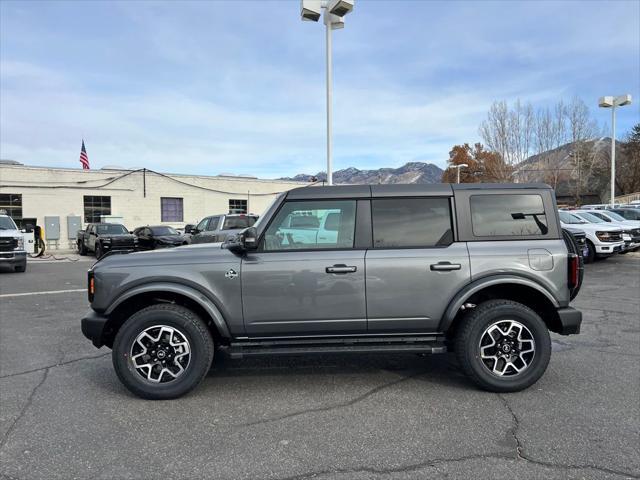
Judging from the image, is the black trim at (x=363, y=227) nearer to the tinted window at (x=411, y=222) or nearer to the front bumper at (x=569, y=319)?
the tinted window at (x=411, y=222)

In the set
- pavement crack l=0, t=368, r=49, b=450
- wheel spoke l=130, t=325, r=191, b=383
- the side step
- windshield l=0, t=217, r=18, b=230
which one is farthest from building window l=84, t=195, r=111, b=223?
the side step

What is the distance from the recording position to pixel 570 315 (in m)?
4.25

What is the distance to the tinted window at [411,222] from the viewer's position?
4.32 meters

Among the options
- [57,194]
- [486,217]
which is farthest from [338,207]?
[57,194]

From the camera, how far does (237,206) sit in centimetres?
3394

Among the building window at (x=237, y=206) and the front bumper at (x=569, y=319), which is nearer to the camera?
the front bumper at (x=569, y=319)

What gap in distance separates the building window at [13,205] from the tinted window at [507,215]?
26973 millimetres

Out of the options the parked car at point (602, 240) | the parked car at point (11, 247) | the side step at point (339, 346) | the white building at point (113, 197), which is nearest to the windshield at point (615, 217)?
the parked car at point (602, 240)

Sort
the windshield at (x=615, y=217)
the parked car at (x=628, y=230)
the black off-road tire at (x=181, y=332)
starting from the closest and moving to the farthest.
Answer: the black off-road tire at (x=181, y=332) → the parked car at (x=628, y=230) → the windshield at (x=615, y=217)

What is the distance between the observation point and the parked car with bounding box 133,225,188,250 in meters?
20.5

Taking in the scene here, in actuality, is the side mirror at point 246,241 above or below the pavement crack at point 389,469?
above

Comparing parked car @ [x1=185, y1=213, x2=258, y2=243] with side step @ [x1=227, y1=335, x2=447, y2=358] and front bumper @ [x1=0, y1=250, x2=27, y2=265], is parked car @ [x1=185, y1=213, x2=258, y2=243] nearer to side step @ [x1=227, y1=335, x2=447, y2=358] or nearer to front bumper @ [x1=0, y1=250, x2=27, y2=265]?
front bumper @ [x1=0, y1=250, x2=27, y2=265]

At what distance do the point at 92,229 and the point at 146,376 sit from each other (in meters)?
20.4

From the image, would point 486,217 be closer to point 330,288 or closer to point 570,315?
point 570,315
